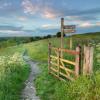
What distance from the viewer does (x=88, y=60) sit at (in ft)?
34.4

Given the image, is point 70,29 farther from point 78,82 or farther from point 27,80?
point 78,82

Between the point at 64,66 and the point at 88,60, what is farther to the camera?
the point at 64,66

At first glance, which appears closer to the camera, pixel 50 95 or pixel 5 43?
pixel 50 95

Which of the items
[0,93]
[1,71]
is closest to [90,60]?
[0,93]

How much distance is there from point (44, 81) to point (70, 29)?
4534 millimetres

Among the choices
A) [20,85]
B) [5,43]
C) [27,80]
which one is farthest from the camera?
[5,43]

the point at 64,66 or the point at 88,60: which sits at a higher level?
the point at 88,60

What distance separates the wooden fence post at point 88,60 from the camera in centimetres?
1036

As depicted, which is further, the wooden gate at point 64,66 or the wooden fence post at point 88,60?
the wooden gate at point 64,66

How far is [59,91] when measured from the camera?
10742 mm

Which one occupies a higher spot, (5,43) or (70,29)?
(70,29)

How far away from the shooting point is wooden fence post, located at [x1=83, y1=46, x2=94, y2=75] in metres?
10.4

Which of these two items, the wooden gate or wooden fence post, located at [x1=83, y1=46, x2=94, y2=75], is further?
the wooden gate

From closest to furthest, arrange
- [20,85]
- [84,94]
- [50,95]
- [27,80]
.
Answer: [84,94] < [50,95] < [20,85] < [27,80]
